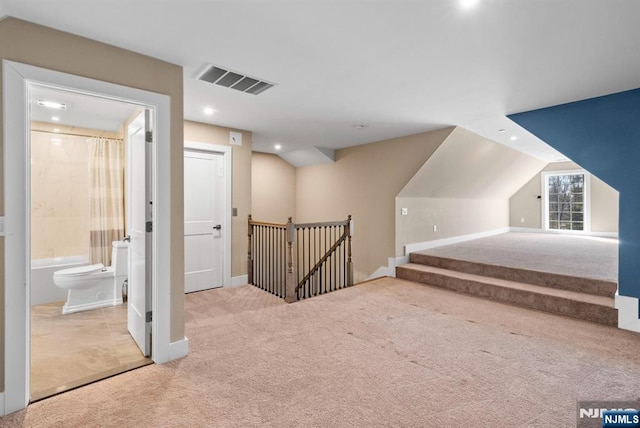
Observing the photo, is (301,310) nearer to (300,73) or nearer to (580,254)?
(300,73)

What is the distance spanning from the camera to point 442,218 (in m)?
6.25

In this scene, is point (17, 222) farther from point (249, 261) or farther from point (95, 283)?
point (249, 261)

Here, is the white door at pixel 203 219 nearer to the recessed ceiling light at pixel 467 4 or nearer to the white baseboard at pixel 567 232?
the recessed ceiling light at pixel 467 4

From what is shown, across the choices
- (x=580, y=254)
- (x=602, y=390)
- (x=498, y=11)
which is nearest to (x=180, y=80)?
(x=498, y=11)

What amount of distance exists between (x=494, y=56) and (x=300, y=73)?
5.20 feet

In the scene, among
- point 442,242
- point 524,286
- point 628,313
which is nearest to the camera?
point 628,313

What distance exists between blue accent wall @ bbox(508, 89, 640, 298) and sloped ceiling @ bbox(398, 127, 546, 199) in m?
1.39

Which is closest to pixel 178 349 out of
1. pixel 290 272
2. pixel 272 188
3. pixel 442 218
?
pixel 290 272

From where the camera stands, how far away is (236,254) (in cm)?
459

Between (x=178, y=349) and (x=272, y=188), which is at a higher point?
(x=272, y=188)

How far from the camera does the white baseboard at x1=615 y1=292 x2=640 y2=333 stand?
9.82ft

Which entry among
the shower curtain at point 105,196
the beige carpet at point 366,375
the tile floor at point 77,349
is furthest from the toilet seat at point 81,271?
the beige carpet at point 366,375
